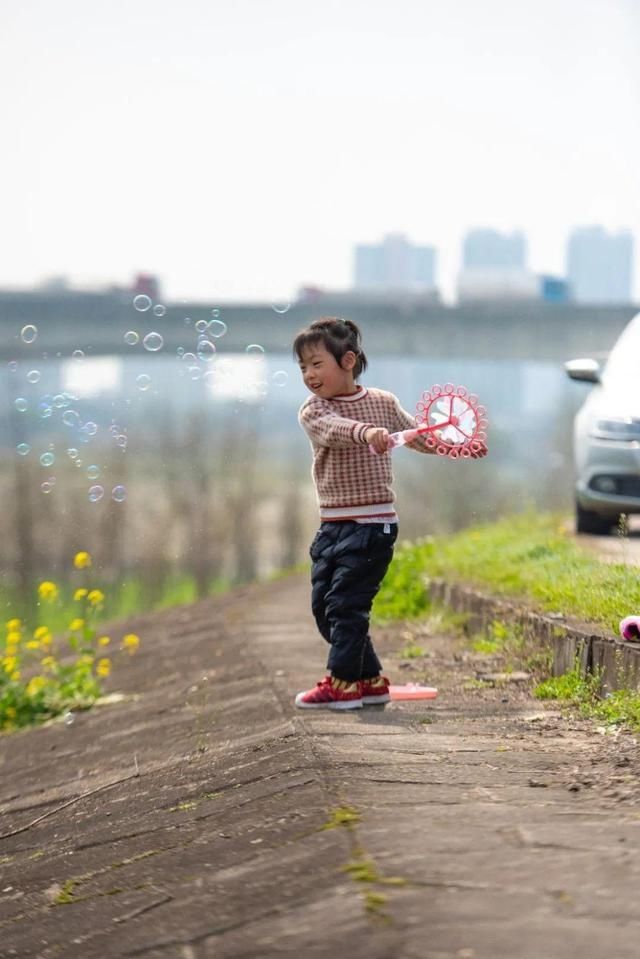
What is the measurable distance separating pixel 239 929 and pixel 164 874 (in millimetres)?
678

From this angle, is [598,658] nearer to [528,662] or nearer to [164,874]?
[528,662]

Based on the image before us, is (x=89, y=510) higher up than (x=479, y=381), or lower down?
lower down

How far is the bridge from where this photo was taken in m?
30.6

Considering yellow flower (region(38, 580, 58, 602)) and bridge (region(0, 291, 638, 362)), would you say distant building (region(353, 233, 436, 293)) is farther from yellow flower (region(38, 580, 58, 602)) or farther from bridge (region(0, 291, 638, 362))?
yellow flower (region(38, 580, 58, 602))

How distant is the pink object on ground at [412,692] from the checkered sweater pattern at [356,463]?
727 mm

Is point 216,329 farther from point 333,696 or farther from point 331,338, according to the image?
point 333,696

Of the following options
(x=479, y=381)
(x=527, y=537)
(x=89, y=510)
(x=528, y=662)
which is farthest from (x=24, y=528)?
(x=528, y=662)

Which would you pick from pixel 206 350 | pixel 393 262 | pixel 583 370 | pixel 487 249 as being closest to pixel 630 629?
pixel 206 350

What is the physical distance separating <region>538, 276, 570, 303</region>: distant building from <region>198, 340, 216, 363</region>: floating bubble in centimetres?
3165

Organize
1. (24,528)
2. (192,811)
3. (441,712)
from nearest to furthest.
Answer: (192,811)
(441,712)
(24,528)

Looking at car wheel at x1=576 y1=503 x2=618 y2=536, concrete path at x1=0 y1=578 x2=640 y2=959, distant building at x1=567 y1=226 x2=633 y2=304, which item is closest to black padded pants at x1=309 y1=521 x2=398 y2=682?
concrete path at x1=0 y1=578 x2=640 y2=959

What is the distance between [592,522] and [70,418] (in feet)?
15.0

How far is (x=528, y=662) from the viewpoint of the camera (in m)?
6.49

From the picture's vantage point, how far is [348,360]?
5730mm
